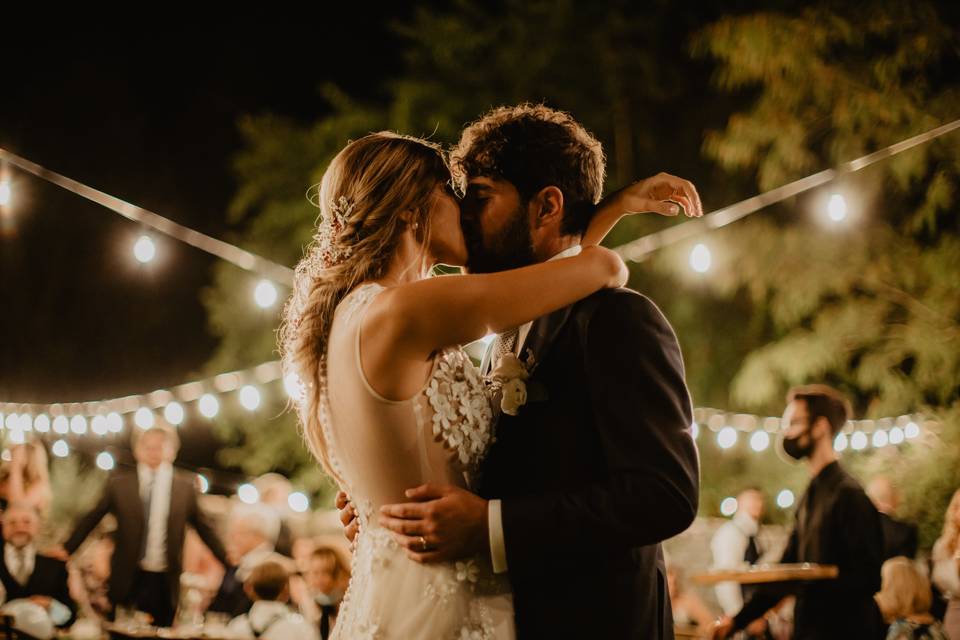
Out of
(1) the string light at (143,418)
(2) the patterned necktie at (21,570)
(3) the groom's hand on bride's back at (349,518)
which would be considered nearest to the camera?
(3) the groom's hand on bride's back at (349,518)

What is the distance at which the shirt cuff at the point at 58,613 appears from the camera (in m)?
7.31

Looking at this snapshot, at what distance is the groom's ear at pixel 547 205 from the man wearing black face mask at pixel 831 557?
2528 mm

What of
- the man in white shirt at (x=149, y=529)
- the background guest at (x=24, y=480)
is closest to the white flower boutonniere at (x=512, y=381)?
the man in white shirt at (x=149, y=529)

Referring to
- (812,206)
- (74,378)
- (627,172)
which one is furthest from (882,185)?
(74,378)

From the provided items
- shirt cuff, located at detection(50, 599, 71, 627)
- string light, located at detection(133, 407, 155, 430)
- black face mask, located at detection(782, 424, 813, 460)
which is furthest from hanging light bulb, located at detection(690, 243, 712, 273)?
shirt cuff, located at detection(50, 599, 71, 627)

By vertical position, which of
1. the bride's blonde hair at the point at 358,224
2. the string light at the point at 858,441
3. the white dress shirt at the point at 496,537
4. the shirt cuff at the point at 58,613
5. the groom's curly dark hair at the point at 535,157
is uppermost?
the string light at the point at 858,441

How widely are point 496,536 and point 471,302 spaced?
1.47 ft

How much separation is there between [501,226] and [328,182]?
41cm

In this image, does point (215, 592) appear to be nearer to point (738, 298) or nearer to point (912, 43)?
point (738, 298)

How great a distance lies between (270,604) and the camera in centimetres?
539

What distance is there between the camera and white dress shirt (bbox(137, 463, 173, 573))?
709cm

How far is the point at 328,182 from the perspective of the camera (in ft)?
7.46

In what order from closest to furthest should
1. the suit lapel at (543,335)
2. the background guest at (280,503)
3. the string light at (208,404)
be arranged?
the suit lapel at (543,335) < the background guest at (280,503) < the string light at (208,404)

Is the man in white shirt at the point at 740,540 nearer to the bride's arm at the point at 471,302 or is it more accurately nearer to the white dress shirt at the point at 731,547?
the white dress shirt at the point at 731,547
